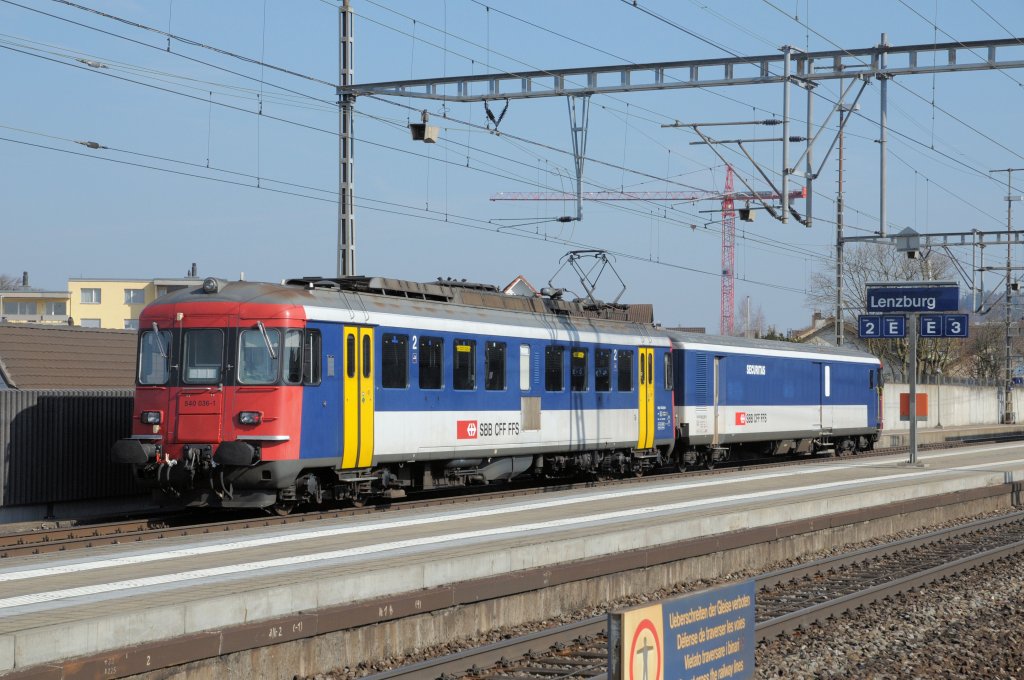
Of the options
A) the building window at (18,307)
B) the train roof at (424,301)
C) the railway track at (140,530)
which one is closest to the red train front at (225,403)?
the train roof at (424,301)

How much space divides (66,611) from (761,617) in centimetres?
675

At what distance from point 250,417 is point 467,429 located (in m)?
4.61

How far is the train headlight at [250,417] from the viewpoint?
16.9 metres

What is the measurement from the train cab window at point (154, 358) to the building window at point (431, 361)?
372 cm

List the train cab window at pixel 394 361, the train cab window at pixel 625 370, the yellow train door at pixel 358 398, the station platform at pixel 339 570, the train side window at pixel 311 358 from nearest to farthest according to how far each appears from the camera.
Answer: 1. the station platform at pixel 339 570
2. the train side window at pixel 311 358
3. the yellow train door at pixel 358 398
4. the train cab window at pixel 394 361
5. the train cab window at pixel 625 370

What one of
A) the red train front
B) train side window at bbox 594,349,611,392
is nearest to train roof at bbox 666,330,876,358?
train side window at bbox 594,349,611,392

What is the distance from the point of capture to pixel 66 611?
890 cm

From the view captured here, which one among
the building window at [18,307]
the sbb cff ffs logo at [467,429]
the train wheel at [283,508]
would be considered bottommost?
the train wheel at [283,508]

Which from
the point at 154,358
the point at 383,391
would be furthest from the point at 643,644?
the point at 154,358

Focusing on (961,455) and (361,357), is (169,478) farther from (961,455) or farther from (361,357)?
(961,455)

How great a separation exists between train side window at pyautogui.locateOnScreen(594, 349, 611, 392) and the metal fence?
29.0 ft

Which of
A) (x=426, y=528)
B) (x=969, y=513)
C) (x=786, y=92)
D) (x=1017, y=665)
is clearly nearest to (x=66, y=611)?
(x=426, y=528)

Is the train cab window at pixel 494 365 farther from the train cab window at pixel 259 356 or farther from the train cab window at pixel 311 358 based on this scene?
the train cab window at pixel 259 356

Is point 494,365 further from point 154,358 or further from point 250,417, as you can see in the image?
point 154,358
